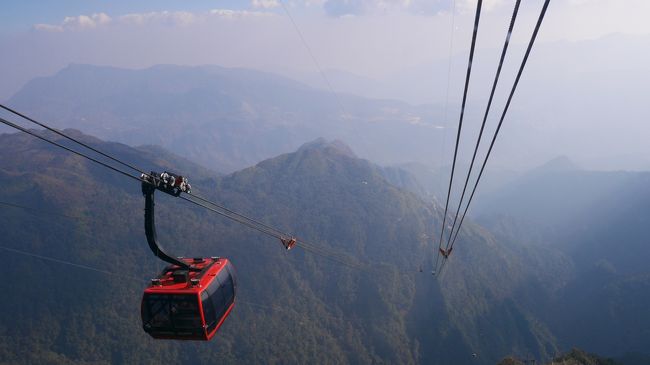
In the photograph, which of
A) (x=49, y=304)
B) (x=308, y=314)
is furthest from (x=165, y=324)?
(x=49, y=304)

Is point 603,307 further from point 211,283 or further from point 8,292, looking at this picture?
point 8,292

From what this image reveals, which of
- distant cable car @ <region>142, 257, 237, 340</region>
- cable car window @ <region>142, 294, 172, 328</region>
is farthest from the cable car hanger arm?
cable car window @ <region>142, 294, 172, 328</region>

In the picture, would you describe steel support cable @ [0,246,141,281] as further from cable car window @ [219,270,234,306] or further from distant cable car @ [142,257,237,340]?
distant cable car @ [142,257,237,340]

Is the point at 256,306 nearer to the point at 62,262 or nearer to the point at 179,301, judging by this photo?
the point at 62,262

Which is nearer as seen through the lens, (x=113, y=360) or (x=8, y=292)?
(x=113, y=360)

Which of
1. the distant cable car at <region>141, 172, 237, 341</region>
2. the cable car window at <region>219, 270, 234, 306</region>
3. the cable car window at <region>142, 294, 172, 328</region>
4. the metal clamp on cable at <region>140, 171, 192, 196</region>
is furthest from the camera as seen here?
the cable car window at <region>219, 270, 234, 306</region>

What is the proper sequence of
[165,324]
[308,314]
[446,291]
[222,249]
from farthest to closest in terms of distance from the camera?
[222,249] < [446,291] < [308,314] < [165,324]

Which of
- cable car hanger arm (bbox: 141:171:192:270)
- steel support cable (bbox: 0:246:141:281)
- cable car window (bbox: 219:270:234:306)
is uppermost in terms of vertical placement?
cable car hanger arm (bbox: 141:171:192:270)

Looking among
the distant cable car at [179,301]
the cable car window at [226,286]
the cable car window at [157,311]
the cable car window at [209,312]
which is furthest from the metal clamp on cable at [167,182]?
the cable car window at [226,286]

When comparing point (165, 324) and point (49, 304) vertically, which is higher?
point (165, 324)
